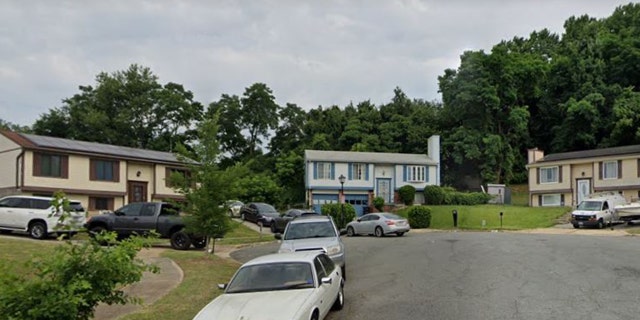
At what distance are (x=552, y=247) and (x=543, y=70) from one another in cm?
5139

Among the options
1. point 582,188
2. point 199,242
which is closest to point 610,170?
point 582,188

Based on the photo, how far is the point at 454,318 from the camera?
30.6 ft

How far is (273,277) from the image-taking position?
917 centimetres

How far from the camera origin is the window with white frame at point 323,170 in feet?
179

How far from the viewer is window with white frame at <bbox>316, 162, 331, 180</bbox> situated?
54625mm

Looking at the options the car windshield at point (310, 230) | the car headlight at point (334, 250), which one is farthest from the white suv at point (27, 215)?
the car headlight at point (334, 250)

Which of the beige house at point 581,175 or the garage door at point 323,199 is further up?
the beige house at point 581,175

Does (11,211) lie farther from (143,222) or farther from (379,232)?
(379,232)

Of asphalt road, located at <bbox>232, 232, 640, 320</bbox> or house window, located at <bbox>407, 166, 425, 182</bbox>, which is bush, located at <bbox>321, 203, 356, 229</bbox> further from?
asphalt road, located at <bbox>232, 232, 640, 320</bbox>

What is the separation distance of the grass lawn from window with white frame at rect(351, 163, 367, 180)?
384 inches

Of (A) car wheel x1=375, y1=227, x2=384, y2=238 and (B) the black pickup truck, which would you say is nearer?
(B) the black pickup truck

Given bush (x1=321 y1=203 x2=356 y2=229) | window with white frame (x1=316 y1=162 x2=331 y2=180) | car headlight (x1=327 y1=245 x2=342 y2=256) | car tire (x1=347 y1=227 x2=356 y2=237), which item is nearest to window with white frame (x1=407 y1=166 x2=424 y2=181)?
window with white frame (x1=316 y1=162 x2=331 y2=180)

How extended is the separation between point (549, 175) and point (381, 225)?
27369 mm

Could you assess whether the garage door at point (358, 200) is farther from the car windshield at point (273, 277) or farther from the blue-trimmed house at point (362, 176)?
the car windshield at point (273, 277)
